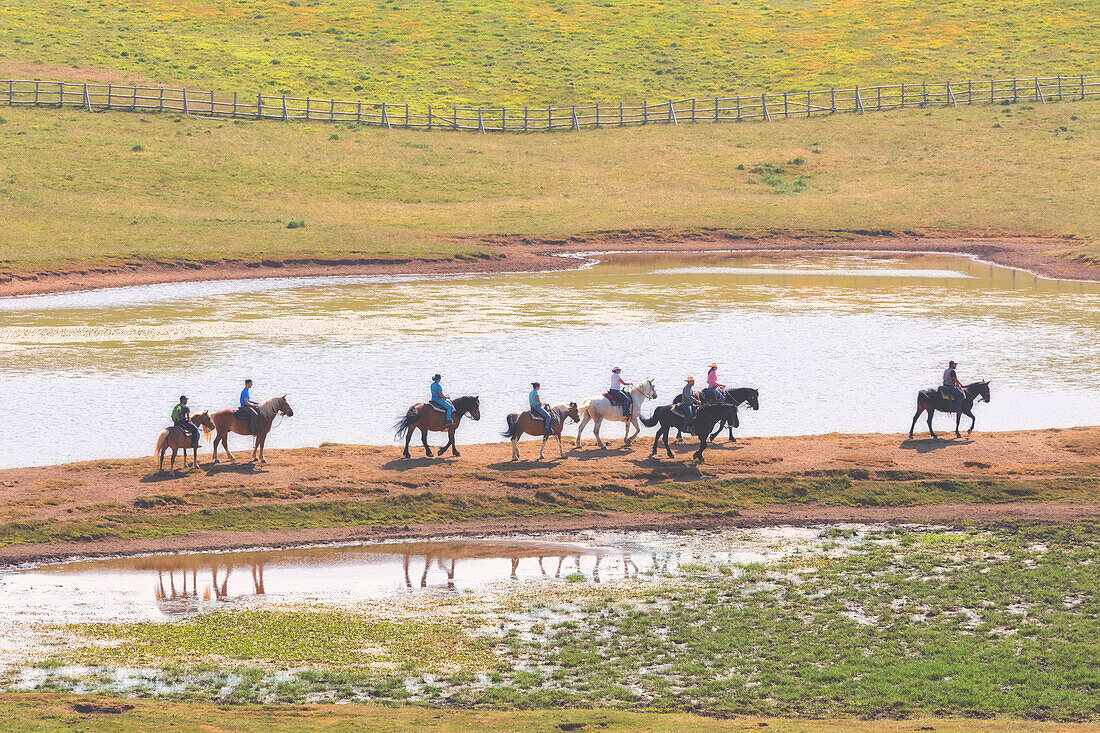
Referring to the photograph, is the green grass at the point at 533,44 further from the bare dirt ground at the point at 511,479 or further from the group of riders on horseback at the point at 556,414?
the bare dirt ground at the point at 511,479

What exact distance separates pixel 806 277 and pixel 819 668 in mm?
44888

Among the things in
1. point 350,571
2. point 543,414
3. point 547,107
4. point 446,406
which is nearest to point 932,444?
point 543,414

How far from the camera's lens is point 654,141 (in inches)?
3398

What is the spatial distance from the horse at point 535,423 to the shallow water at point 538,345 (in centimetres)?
338

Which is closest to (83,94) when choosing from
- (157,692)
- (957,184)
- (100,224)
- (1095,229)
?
(100,224)

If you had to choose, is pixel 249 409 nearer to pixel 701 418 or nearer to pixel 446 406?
pixel 446 406

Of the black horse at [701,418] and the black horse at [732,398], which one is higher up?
the black horse at [732,398]

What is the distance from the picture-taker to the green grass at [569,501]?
2539cm

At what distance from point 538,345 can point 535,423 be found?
1530cm

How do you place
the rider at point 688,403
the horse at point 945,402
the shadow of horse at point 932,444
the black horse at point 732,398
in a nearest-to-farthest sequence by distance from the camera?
the rider at point 688,403 < the black horse at point 732,398 < the shadow of horse at point 932,444 < the horse at point 945,402

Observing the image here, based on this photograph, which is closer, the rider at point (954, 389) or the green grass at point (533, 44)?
the rider at point (954, 389)

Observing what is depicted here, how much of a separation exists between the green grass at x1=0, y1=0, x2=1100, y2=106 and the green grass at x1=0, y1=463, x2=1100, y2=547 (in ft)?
230

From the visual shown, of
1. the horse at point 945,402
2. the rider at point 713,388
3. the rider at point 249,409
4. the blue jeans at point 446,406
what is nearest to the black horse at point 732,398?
the rider at point 713,388

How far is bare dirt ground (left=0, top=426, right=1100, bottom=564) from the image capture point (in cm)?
2567
